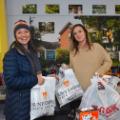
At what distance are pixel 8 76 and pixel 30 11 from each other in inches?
65.8

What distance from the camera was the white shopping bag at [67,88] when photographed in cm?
267

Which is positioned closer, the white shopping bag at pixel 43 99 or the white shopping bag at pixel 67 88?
the white shopping bag at pixel 43 99

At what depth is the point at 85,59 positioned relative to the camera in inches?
108

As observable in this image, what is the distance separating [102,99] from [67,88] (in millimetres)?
290

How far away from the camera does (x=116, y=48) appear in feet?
13.0

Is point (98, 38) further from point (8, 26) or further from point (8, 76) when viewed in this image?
point (8, 76)

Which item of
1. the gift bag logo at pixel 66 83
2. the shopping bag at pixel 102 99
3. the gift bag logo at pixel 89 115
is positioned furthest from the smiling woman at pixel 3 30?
the gift bag logo at pixel 89 115

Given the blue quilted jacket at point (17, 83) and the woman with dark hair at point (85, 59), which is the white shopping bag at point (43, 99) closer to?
the blue quilted jacket at point (17, 83)

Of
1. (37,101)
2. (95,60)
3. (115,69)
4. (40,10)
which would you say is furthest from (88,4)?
(37,101)

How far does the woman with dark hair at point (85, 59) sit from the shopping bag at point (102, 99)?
0.09m

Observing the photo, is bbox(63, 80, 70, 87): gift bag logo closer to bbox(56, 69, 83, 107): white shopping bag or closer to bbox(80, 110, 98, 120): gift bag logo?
bbox(56, 69, 83, 107): white shopping bag

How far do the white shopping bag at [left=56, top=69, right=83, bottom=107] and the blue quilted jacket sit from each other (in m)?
0.41

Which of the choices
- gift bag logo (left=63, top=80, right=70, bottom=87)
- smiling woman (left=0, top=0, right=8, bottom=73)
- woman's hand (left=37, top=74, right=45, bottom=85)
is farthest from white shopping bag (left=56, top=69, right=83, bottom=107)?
smiling woman (left=0, top=0, right=8, bottom=73)

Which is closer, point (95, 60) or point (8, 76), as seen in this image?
point (8, 76)
